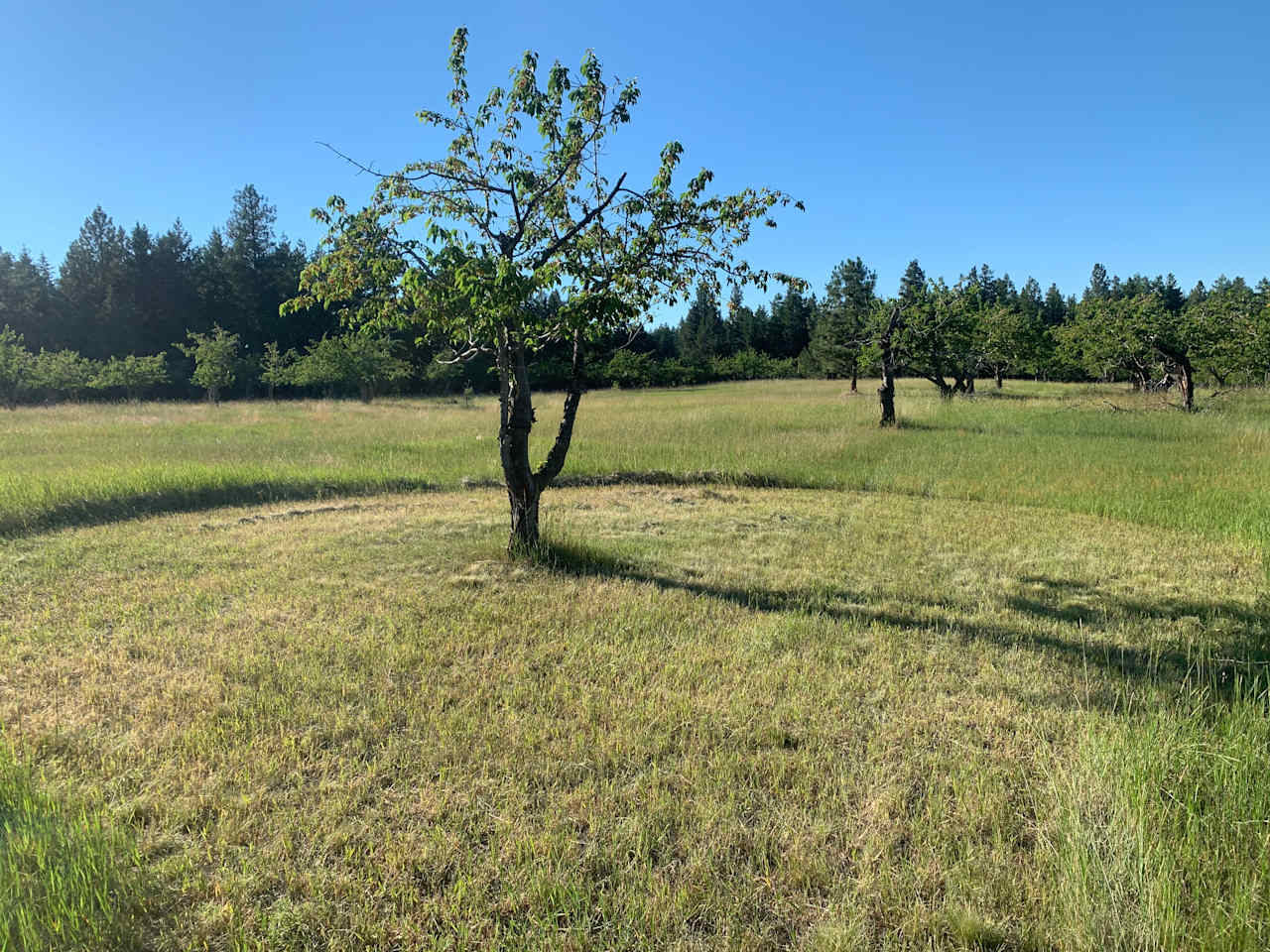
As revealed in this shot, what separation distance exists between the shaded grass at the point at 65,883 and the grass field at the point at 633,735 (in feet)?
0.05

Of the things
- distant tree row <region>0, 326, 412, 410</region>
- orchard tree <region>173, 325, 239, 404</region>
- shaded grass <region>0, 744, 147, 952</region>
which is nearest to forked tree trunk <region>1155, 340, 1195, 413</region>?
shaded grass <region>0, 744, 147, 952</region>

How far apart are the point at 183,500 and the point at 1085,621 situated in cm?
1309

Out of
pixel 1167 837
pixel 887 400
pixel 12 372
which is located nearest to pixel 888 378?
pixel 887 400

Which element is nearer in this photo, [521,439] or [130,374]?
[521,439]

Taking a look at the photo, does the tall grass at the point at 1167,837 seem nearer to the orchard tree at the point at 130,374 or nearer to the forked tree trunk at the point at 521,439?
the forked tree trunk at the point at 521,439

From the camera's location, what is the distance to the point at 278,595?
6051 mm

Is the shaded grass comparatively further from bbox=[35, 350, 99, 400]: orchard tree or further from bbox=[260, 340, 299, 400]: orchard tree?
bbox=[260, 340, 299, 400]: orchard tree

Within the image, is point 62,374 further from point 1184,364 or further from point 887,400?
point 1184,364

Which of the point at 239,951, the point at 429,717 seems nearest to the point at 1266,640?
the point at 429,717

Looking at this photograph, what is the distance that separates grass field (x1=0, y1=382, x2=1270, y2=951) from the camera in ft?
8.08

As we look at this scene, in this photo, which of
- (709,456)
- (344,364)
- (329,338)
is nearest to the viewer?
(709,456)

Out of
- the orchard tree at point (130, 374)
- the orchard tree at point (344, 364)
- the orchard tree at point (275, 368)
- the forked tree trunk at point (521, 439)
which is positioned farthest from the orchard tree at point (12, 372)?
the forked tree trunk at point (521, 439)

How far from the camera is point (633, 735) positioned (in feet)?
12.1

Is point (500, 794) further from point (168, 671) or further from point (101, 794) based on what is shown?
point (168, 671)
